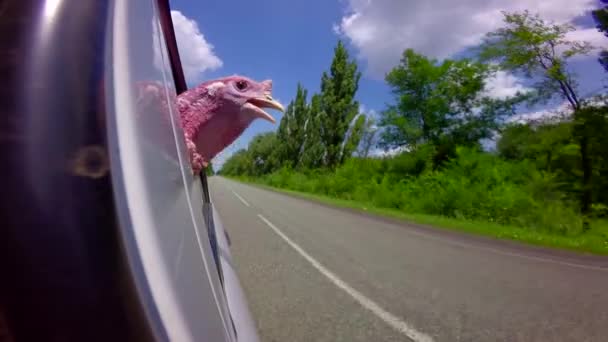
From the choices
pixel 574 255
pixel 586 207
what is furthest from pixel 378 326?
pixel 586 207

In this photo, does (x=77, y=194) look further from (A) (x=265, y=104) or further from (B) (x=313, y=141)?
(B) (x=313, y=141)

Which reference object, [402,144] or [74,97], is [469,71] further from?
[74,97]

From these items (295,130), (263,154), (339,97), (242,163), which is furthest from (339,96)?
(242,163)

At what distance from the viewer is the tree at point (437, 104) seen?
28.4 m

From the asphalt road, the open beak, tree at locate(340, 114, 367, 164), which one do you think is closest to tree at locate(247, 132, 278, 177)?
tree at locate(340, 114, 367, 164)

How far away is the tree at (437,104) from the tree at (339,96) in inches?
143

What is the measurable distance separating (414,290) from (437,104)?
26992 mm

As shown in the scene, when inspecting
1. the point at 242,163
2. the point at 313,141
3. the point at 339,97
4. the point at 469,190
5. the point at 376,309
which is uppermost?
the point at 339,97

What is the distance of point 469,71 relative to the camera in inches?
1107

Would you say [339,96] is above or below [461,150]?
above

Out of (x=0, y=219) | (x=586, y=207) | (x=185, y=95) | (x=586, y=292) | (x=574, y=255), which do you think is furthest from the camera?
(x=586, y=207)

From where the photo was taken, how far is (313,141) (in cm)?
3959

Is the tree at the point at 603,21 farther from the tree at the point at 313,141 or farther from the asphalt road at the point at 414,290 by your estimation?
the tree at the point at 313,141

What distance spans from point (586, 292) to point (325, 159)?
1222 inches
